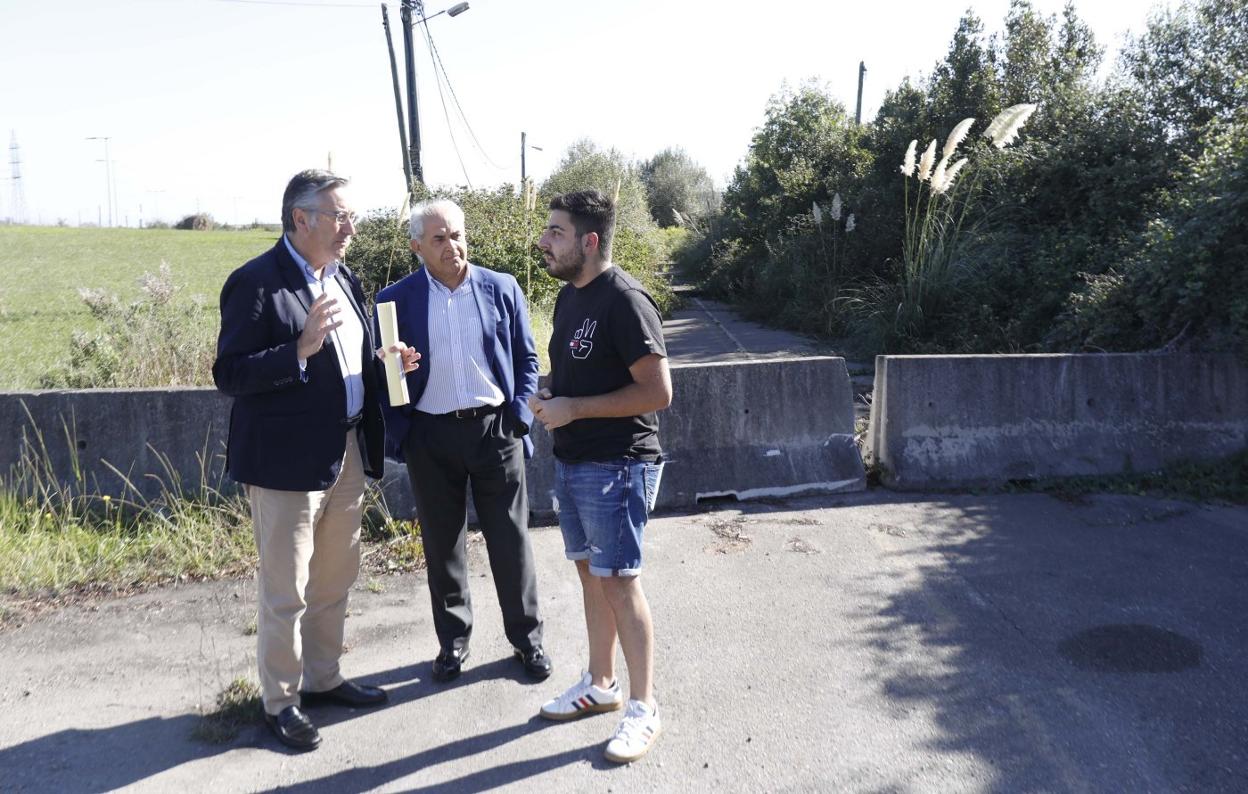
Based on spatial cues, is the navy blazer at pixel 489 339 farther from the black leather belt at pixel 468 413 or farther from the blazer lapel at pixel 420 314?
the black leather belt at pixel 468 413

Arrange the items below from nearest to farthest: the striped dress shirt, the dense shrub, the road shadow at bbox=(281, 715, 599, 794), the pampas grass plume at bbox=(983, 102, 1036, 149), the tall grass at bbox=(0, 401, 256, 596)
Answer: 1. the road shadow at bbox=(281, 715, 599, 794)
2. the striped dress shirt
3. the tall grass at bbox=(0, 401, 256, 596)
4. the dense shrub
5. the pampas grass plume at bbox=(983, 102, 1036, 149)

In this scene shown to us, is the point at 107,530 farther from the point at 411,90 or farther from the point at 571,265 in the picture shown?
the point at 411,90

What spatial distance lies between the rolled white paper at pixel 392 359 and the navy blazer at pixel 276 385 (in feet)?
0.63

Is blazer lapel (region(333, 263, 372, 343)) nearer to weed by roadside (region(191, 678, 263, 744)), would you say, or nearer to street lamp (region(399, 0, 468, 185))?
weed by roadside (region(191, 678, 263, 744))

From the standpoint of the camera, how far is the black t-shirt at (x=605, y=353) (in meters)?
3.36

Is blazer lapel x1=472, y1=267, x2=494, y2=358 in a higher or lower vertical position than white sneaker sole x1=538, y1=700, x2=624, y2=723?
higher

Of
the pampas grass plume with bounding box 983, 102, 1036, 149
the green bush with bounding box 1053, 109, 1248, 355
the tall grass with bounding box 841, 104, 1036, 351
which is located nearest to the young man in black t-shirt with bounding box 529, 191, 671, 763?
the green bush with bounding box 1053, 109, 1248, 355

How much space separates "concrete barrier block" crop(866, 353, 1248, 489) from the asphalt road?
82 cm

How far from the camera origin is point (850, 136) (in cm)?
1903

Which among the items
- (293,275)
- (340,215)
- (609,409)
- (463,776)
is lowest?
(463,776)

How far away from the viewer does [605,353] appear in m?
3.43

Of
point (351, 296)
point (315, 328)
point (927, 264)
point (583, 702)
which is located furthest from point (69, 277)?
point (583, 702)

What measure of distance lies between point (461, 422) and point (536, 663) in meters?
1.09

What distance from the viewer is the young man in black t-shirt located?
338 centimetres
